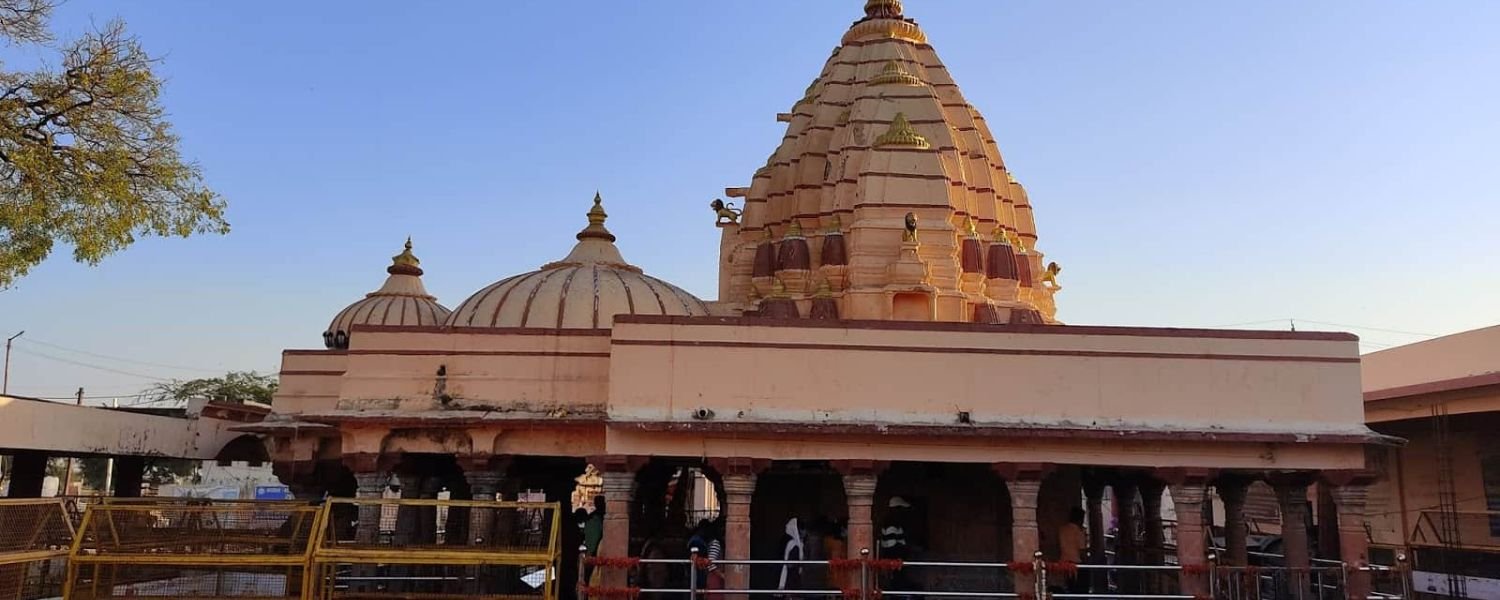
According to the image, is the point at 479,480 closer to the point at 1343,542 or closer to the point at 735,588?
the point at 735,588

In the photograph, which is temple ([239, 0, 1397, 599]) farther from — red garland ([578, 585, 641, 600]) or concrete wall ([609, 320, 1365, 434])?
red garland ([578, 585, 641, 600])

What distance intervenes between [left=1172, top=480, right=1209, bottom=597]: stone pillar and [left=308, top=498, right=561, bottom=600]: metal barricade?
8.18 metres

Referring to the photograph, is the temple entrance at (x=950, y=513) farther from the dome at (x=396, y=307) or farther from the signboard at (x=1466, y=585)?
the dome at (x=396, y=307)

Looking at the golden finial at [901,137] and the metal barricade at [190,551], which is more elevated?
the golden finial at [901,137]

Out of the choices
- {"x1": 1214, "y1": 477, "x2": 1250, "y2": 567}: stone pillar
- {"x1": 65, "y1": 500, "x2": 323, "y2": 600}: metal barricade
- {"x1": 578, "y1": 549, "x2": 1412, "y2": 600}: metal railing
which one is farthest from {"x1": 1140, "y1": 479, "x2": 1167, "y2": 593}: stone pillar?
{"x1": 65, "y1": 500, "x2": 323, "y2": 600}: metal barricade

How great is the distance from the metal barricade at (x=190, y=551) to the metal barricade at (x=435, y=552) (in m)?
0.45

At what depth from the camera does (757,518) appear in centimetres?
1902

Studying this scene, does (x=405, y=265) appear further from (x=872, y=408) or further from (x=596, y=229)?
(x=872, y=408)

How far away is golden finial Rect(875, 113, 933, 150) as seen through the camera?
2155 cm

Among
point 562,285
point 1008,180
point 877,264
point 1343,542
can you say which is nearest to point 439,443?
point 562,285

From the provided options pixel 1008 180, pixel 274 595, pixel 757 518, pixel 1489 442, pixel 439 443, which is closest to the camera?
pixel 274 595

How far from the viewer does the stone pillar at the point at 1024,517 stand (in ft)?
47.2

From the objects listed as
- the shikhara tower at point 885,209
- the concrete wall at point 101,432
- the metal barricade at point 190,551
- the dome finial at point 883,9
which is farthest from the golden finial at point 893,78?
the concrete wall at point 101,432

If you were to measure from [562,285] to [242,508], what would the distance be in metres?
8.84
